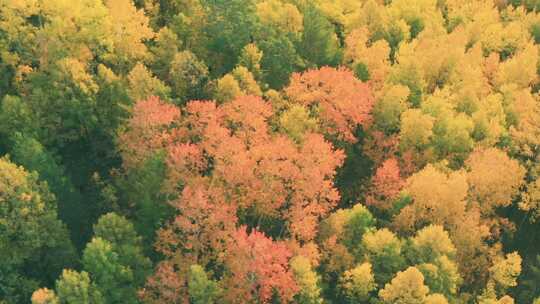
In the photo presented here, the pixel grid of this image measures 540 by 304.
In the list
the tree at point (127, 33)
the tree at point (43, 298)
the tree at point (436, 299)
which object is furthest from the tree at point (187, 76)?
the tree at point (436, 299)

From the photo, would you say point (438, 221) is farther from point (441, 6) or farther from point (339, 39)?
point (441, 6)

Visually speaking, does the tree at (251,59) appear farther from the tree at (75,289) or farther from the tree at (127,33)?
the tree at (75,289)

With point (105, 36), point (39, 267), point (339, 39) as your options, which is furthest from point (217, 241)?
point (339, 39)

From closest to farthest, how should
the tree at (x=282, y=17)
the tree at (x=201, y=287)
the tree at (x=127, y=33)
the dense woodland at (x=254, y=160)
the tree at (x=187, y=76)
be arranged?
1. the tree at (x=201, y=287)
2. the dense woodland at (x=254, y=160)
3. the tree at (x=187, y=76)
4. the tree at (x=127, y=33)
5. the tree at (x=282, y=17)

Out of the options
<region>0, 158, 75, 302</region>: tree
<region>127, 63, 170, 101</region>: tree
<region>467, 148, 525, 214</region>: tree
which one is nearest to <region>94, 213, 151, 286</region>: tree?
<region>0, 158, 75, 302</region>: tree

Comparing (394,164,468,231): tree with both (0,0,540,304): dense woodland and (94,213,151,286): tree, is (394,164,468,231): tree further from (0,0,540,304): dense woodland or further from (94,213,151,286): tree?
(94,213,151,286): tree
